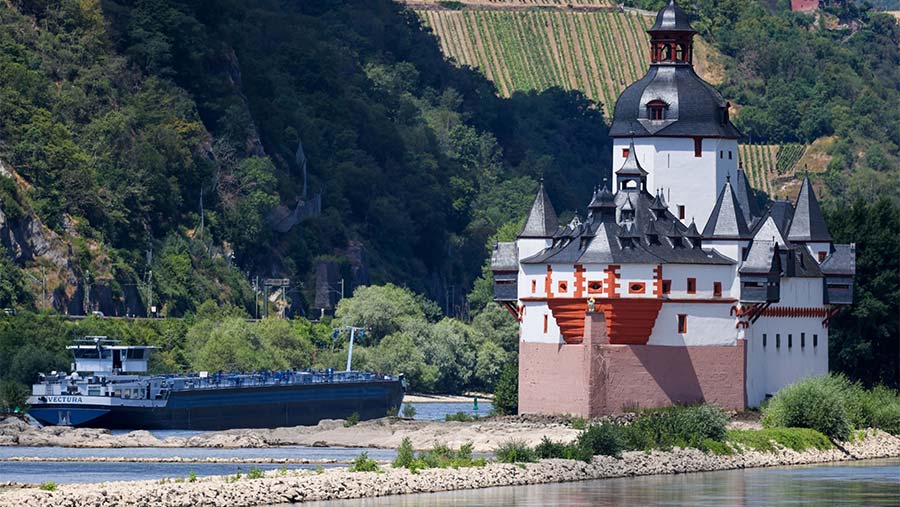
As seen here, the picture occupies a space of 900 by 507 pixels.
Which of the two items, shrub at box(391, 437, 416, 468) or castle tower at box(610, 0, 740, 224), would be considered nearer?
shrub at box(391, 437, 416, 468)

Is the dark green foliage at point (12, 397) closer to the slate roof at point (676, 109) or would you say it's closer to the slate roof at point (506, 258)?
the slate roof at point (506, 258)

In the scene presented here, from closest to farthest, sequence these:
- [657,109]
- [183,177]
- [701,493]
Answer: [701,493] < [657,109] < [183,177]

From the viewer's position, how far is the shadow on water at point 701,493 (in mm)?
73000

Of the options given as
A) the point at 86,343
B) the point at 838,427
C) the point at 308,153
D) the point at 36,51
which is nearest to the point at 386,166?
the point at 308,153

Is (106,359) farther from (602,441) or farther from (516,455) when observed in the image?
(516,455)

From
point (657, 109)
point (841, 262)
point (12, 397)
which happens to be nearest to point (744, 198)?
point (657, 109)

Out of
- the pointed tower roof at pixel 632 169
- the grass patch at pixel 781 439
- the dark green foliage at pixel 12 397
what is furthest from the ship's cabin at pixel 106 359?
the grass patch at pixel 781 439

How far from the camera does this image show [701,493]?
7744 cm

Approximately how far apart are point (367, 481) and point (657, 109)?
128 feet

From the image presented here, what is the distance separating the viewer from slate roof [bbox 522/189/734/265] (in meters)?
101

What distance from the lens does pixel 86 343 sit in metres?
128

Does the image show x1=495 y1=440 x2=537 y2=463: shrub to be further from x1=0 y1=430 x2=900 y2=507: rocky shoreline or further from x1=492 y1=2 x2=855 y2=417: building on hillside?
x1=492 y1=2 x2=855 y2=417: building on hillside

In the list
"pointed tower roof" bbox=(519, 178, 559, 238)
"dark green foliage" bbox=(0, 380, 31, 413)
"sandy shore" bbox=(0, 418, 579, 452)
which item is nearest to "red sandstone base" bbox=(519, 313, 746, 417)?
"sandy shore" bbox=(0, 418, 579, 452)

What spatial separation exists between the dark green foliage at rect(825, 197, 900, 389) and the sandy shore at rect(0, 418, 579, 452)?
16.9 m
